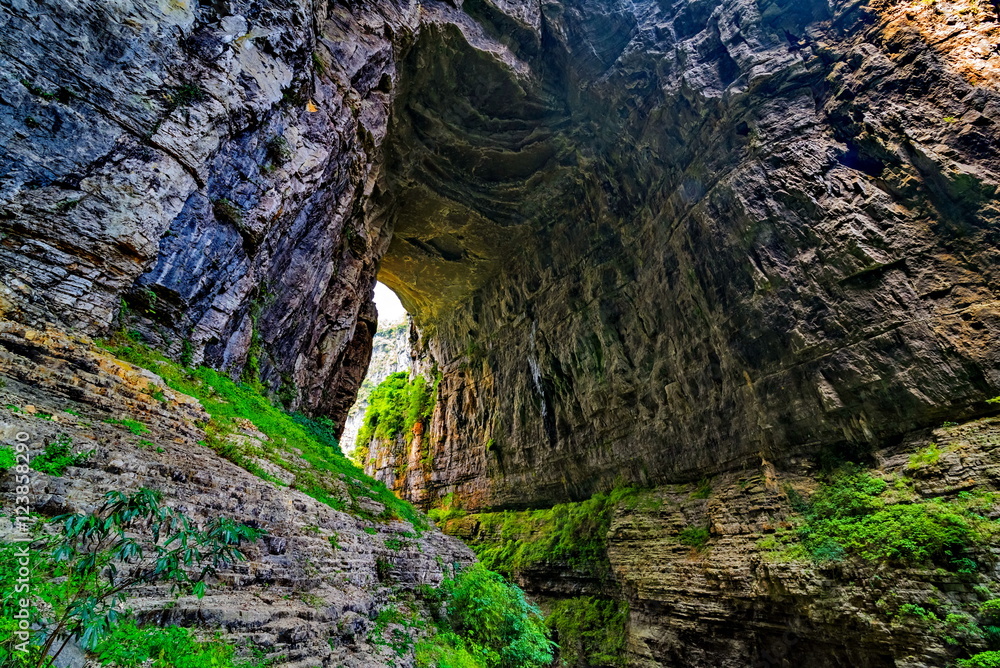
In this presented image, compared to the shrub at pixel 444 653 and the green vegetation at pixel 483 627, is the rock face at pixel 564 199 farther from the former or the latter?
the green vegetation at pixel 483 627

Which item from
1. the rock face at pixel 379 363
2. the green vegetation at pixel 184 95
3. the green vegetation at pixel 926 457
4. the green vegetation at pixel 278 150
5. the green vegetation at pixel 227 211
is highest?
the rock face at pixel 379 363

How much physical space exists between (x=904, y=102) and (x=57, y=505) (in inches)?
656

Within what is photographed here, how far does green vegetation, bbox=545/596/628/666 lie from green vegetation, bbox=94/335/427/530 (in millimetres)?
6796

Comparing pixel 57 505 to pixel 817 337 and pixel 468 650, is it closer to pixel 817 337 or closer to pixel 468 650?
pixel 468 650

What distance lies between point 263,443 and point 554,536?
11.9 m

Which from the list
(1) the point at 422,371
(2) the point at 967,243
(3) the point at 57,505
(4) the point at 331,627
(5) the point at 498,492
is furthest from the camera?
(1) the point at 422,371

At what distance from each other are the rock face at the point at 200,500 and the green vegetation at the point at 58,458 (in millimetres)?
54

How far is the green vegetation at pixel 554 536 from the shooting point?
14719mm

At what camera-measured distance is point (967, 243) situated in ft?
30.1

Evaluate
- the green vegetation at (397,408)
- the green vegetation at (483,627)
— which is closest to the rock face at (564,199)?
the green vegetation at (397,408)

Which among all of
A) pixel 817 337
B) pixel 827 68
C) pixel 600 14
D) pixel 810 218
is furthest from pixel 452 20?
pixel 817 337

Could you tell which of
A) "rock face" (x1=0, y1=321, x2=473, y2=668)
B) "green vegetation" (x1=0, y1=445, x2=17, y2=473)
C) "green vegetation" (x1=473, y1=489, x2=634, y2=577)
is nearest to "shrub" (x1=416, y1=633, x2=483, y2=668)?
"rock face" (x1=0, y1=321, x2=473, y2=668)

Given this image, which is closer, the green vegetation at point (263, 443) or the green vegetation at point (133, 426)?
the green vegetation at point (133, 426)

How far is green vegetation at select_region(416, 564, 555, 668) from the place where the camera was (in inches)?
244
